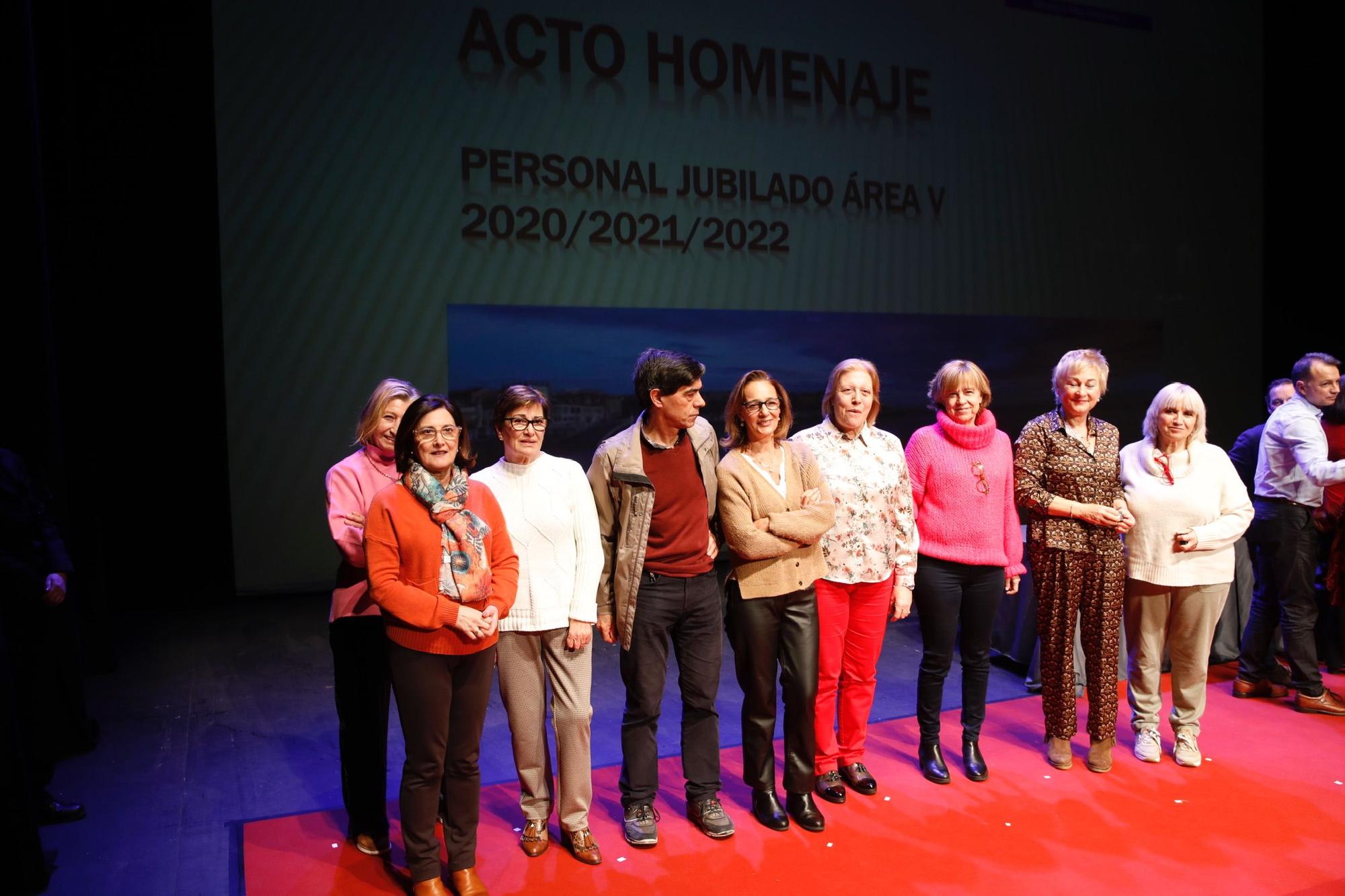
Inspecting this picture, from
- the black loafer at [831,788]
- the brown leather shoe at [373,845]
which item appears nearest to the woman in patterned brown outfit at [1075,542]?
the black loafer at [831,788]

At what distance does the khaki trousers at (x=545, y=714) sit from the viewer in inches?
122

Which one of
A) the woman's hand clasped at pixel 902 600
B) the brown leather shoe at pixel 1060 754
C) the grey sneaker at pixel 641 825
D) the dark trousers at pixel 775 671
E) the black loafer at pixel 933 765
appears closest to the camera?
the grey sneaker at pixel 641 825

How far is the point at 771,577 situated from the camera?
10.7 feet

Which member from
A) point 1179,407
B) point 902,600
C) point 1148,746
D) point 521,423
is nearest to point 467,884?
point 521,423

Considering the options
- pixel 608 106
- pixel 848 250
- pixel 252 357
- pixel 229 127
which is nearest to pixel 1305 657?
pixel 848 250

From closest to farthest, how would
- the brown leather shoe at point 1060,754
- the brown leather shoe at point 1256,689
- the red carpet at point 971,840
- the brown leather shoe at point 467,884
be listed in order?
the brown leather shoe at point 467,884 → the red carpet at point 971,840 → the brown leather shoe at point 1060,754 → the brown leather shoe at point 1256,689

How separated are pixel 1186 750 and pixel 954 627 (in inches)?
41.2

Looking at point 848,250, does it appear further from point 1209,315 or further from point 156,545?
point 156,545

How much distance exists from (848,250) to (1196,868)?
5783 mm

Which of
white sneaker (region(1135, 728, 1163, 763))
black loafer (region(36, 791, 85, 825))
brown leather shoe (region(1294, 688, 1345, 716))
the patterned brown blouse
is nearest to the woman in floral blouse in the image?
the patterned brown blouse

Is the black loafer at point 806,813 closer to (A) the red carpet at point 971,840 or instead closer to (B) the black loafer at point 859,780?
(A) the red carpet at point 971,840

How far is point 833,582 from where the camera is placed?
3482mm

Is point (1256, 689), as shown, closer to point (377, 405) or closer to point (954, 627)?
point (954, 627)

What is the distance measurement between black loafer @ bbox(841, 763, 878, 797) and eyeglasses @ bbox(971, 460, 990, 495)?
1.06 metres
